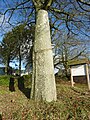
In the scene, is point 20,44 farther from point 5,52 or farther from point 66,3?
point 66,3

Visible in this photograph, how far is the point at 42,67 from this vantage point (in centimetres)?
795

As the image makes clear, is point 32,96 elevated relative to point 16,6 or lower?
lower

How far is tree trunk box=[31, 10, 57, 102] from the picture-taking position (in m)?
7.81

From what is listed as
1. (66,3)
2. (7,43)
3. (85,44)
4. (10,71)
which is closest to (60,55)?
(85,44)

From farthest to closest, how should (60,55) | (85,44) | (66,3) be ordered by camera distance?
(60,55)
(85,44)
(66,3)

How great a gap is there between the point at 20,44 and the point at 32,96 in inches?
734

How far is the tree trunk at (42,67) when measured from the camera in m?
7.81

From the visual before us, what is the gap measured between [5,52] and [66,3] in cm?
1919

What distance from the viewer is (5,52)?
28750mm

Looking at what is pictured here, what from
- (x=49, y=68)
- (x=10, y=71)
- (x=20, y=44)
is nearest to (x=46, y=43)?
(x=49, y=68)

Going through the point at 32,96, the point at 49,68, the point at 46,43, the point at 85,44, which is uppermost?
the point at 85,44

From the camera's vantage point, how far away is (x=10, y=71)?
3161 centimetres

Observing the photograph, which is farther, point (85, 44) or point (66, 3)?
point (85, 44)

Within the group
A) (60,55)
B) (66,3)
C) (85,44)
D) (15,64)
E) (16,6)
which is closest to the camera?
(16,6)
